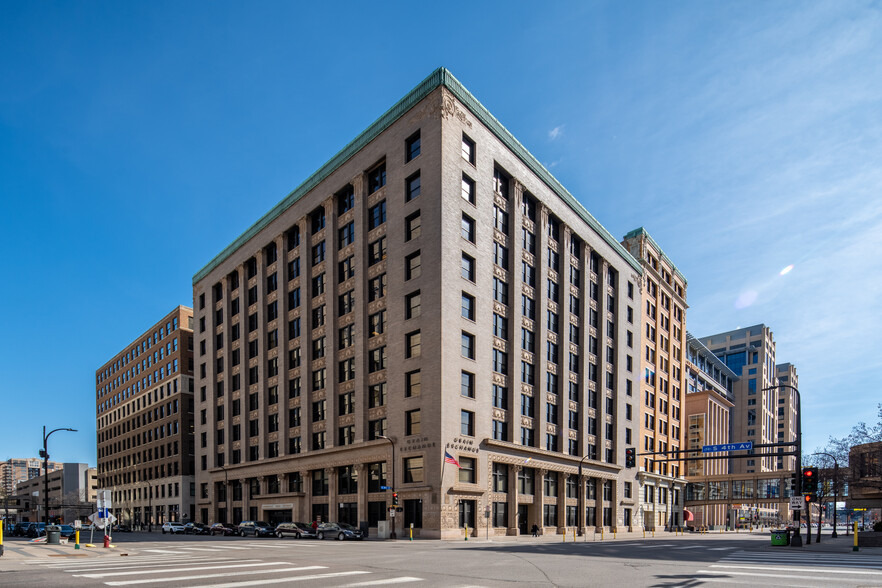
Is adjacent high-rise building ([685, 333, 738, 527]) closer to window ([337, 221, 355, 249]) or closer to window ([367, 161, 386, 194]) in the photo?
window ([337, 221, 355, 249])

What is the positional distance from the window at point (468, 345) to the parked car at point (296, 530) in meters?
18.3

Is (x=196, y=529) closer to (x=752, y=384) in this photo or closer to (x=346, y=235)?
(x=346, y=235)

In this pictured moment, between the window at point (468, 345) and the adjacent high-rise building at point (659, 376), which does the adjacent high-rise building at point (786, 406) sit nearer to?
the adjacent high-rise building at point (659, 376)

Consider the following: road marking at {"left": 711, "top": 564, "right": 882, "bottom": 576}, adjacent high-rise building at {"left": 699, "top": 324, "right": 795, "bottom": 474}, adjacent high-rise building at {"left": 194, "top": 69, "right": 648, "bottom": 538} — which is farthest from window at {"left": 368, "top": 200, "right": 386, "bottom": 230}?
adjacent high-rise building at {"left": 699, "top": 324, "right": 795, "bottom": 474}

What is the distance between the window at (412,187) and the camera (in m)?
49.5

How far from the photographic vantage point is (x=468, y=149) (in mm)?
50906

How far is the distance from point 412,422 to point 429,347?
6.18 m

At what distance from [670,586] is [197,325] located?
77613 millimetres

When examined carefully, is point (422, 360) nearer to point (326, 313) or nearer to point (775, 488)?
point (326, 313)

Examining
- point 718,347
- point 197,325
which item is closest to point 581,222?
point 197,325

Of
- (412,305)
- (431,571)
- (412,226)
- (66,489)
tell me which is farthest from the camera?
(66,489)

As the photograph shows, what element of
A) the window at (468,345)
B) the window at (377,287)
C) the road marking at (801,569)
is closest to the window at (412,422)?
the window at (468,345)

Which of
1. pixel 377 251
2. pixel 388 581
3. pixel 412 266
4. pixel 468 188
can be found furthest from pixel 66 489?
pixel 388 581

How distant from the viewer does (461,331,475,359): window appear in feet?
156
